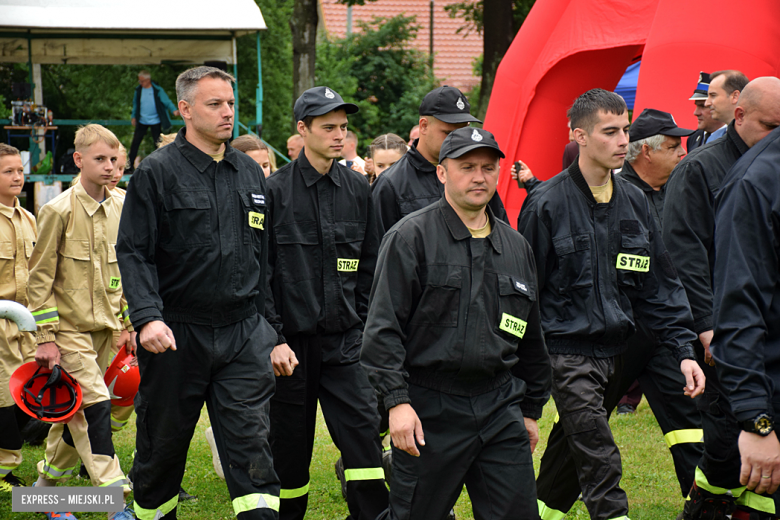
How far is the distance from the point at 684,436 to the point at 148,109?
1364 cm

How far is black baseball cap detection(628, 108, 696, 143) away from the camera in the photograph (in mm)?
5559

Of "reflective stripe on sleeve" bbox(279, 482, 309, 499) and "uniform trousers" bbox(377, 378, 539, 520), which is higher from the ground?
"uniform trousers" bbox(377, 378, 539, 520)

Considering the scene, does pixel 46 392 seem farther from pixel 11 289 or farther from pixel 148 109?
pixel 148 109

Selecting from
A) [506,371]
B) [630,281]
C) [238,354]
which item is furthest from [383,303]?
[630,281]

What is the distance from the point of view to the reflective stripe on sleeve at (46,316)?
5242 mm

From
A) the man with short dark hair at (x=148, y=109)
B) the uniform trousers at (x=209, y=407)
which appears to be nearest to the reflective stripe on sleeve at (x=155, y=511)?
the uniform trousers at (x=209, y=407)

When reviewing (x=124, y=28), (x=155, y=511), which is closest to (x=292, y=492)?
(x=155, y=511)

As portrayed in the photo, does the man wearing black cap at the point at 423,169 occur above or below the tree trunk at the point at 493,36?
below

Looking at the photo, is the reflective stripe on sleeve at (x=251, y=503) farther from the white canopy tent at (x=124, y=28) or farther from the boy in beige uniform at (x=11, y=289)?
the white canopy tent at (x=124, y=28)

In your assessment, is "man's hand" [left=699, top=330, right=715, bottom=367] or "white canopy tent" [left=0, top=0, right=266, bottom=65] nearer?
"man's hand" [left=699, top=330, right=715, bottom=367]

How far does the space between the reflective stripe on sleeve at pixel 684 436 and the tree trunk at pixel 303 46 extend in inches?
547

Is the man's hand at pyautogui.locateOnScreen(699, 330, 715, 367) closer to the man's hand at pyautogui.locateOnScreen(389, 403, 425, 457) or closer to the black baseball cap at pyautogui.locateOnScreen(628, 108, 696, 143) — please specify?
the black baseball cap at pyautogui.locateOnScreen(628, 108, 696, 143)

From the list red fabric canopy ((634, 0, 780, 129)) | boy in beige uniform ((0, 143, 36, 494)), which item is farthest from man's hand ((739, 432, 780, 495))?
red fabric canopy ((634, 0, 780, 129))

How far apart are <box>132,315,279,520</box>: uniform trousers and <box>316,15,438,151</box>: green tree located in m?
20.5
